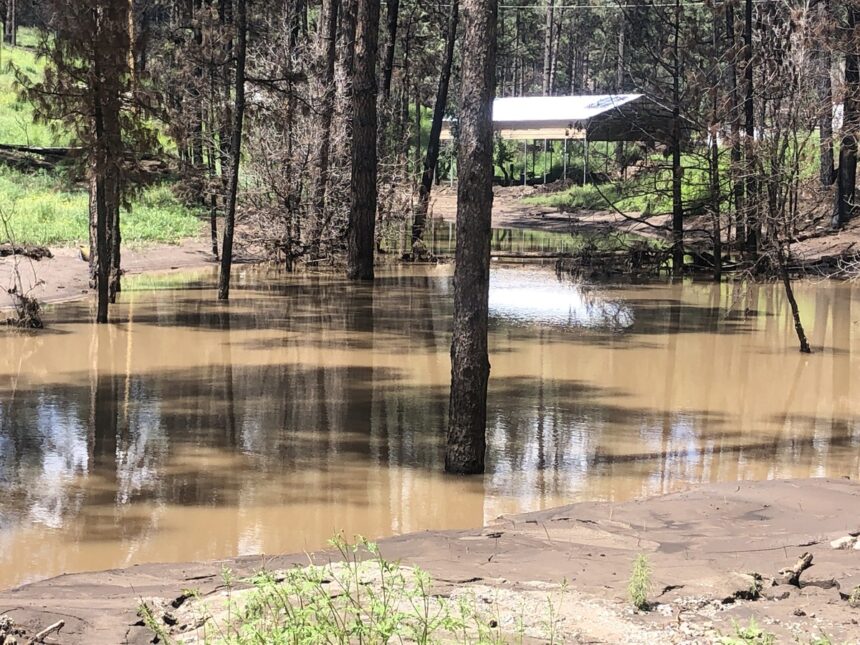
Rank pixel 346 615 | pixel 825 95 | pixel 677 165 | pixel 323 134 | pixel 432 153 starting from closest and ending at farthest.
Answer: pixel 346 615 < pixel 825 95 < pixel 323 134 < pixel 677 165 < pixel 432 153

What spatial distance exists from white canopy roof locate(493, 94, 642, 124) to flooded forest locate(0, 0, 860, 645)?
14.1 metres

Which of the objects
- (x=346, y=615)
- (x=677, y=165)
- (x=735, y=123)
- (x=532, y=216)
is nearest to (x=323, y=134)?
(x=677, y=165)

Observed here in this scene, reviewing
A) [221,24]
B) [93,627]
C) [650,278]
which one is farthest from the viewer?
[650,278]

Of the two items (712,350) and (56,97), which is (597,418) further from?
(56,97)

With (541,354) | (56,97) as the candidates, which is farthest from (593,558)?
(56,97)

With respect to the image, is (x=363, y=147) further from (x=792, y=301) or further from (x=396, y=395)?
(x=396, y=395)

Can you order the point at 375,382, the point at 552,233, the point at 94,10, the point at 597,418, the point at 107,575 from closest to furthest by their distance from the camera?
1. the point at 107,575
2. the point at 597,418
3. the point at 375,382
4. the point at 94,10
5. the point at 552,233

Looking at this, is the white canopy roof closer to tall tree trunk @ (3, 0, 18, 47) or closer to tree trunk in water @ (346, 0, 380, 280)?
tree trunk in water @ (346, 0, 380, 280)

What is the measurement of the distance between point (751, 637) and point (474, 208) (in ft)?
17.9

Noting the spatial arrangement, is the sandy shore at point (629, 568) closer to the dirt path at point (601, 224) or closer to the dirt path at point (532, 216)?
the dirt path at point (601, 224)

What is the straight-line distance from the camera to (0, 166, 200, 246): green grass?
1093 inches

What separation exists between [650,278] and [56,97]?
16423 millimetres

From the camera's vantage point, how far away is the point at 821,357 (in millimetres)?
16219

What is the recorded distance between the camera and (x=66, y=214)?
3075cm
